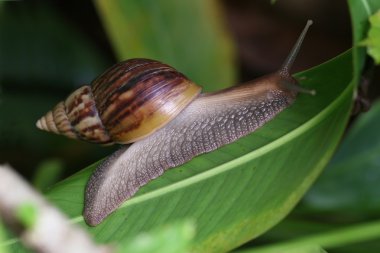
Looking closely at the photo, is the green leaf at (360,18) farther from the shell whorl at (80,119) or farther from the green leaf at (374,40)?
the shell whorl at (80,119)

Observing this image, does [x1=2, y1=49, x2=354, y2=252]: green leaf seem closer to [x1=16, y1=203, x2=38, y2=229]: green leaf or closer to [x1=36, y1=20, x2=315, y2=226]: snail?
[x1=36, y1=20, x2=315, y2=226]: snail

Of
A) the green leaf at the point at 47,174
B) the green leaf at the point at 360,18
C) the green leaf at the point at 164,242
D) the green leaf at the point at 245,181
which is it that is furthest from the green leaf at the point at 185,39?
the green leaf at the point at 164,242

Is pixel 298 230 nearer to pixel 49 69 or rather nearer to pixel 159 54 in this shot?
pixel 159 54

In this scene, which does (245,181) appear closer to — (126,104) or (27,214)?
(126,104)

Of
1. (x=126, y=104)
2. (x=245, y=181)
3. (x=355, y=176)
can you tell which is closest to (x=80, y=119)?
(x=126, y=104)

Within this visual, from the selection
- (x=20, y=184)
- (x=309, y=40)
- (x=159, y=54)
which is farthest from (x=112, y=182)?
(x=309, y=40)
